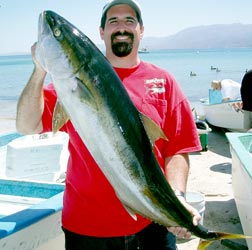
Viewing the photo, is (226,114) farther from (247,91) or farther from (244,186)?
(244,186)

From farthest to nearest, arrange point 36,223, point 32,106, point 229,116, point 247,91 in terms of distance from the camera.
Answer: point 229,116 < point 247,91 < point 36,223 < point 32,106

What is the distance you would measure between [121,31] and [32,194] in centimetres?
265

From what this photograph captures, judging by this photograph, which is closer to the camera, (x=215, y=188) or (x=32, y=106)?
(x=32, y=106)

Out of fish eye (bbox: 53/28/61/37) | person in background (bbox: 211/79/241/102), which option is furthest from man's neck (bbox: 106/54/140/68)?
person in background (bbox: 211/79/241/102)

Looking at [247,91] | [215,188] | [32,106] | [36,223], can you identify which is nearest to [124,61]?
[32,106]

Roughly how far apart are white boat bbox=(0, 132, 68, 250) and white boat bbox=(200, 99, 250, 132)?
627 centimetres

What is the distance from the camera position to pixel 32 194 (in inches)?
180

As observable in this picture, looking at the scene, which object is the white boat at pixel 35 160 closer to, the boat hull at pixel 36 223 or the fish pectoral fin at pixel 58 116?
the boat hull at pixel 36 223

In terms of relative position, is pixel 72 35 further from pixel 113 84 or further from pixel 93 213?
pixel 93 213

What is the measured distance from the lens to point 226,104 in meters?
12.0

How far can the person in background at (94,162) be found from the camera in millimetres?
2516

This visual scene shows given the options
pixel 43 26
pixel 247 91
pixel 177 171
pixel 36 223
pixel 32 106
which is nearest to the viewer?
pixel 43 26

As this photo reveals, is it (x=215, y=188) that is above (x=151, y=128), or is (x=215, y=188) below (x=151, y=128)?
below

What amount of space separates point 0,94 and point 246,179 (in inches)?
1359
